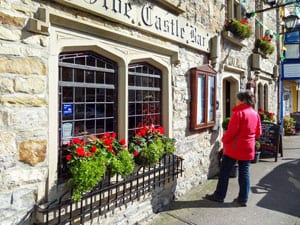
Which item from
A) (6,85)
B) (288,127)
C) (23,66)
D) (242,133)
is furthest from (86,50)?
(288,127)

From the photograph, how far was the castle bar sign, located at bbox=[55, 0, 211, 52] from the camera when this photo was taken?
316 cm

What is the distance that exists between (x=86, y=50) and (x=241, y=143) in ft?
8.75

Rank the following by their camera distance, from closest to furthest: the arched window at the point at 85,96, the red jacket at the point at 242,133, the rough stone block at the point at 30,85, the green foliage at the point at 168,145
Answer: the rough stone block at the point at 30,85, the arched window at the point at 85,96, the green foliage at the point at 168,145, the red jacket at the point at 242,133

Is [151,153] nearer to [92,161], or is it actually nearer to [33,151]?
[92,161]

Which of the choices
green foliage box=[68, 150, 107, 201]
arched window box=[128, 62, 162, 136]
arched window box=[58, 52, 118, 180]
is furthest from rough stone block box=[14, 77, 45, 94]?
arched window box=[128, 62, 162, 136]

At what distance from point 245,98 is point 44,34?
3.09 metres

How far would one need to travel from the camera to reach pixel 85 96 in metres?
3.31

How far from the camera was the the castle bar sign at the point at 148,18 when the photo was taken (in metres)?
3.16

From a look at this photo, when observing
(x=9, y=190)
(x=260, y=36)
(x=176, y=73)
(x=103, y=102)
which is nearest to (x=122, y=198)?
(x=103, y=102)

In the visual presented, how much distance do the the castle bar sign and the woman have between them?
55.3 inches

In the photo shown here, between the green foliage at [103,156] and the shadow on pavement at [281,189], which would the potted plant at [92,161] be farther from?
the shadow on pavement at [281,189]

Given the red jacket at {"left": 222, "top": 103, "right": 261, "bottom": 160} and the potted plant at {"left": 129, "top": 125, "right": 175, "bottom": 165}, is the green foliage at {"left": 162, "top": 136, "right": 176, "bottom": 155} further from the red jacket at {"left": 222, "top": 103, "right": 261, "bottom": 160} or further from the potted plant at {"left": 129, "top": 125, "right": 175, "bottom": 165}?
the red jacket at {"left": 222, "top": 103, "right": 261, "bottom": 160}

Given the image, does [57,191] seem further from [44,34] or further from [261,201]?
[261,201]

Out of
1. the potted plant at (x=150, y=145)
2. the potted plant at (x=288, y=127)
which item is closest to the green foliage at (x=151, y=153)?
the potted plant at (x=150, y=145)
